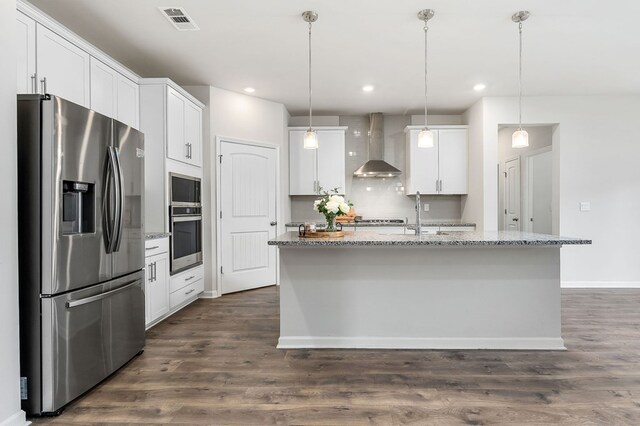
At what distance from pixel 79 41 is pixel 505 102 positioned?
16.2 feet

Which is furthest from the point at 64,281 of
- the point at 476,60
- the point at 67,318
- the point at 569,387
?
the point at 476,60

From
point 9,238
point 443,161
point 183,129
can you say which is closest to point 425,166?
point 443,161

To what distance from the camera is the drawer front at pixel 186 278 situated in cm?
384

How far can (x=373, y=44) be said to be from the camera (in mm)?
3549

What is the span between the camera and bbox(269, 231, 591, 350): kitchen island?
116 inches

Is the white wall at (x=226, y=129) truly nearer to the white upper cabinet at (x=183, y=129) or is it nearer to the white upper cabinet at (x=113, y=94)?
the white upper cabinet at (x=183, y=129)

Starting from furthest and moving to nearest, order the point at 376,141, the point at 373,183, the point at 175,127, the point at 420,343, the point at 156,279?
1. the point at 373,183
2. the point at 376,141
3. the point at 175,127
4. the point at 156,279
5. the point at 420,343

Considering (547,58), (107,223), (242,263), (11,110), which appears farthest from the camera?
(242,263)

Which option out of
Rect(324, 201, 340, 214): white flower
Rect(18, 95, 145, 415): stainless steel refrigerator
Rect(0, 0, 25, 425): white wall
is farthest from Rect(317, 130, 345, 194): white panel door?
Rect(0, 0, 25, 425): white wall

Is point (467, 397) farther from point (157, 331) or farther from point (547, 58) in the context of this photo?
point (547, 58)

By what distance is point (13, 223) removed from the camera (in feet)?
6.15

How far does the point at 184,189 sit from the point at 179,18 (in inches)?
68.4

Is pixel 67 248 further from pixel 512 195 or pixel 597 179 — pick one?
pixel 512 195

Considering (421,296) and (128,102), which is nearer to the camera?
(421,296)
